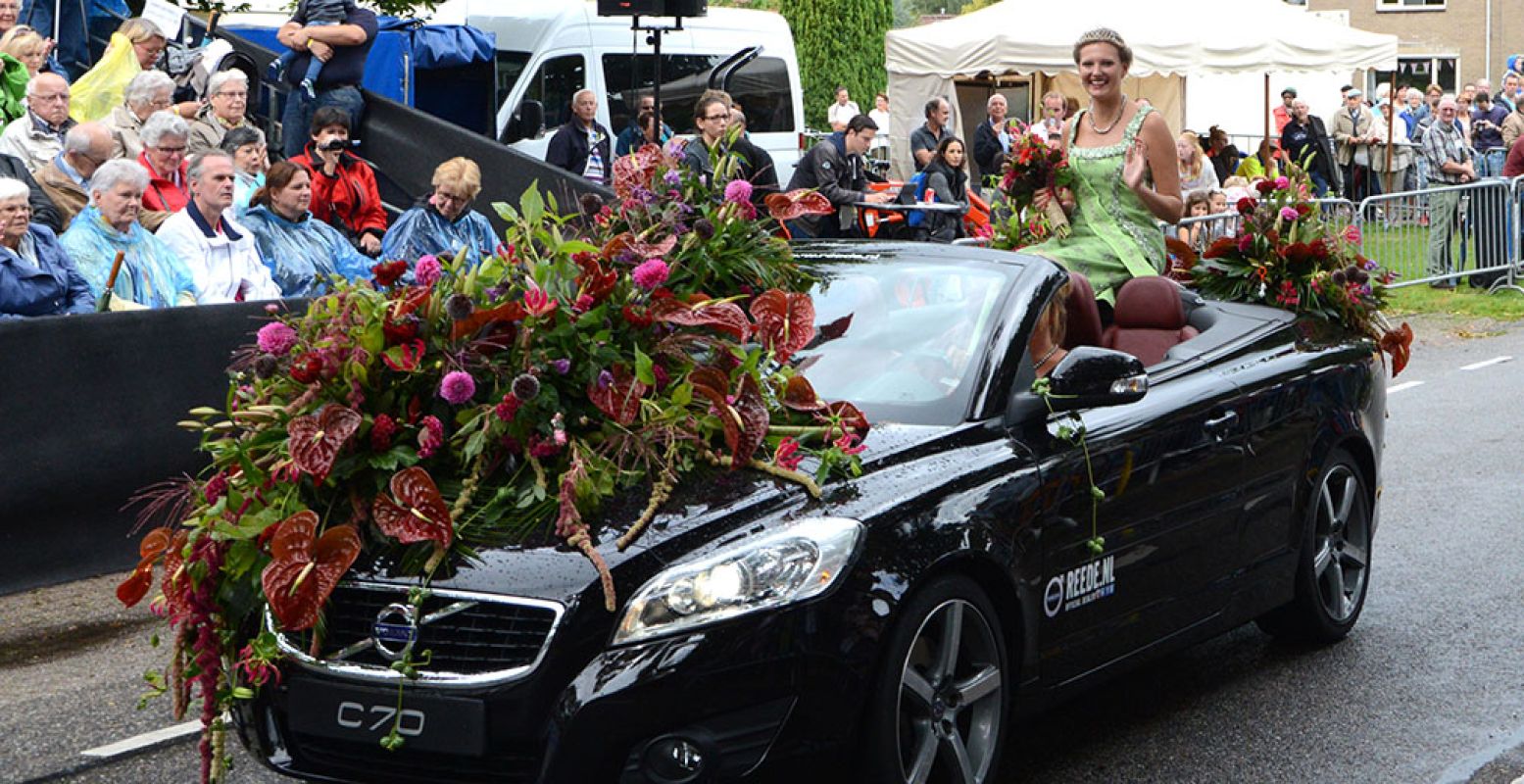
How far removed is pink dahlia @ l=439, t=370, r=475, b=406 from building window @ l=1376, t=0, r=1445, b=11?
6006cm

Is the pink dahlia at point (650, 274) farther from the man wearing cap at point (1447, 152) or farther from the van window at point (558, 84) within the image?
the man wearing cap at point (1447, 152)

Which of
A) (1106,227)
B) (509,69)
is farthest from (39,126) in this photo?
(509,69)

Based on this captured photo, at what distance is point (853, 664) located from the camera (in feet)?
14.2

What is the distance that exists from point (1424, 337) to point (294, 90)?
9.73m

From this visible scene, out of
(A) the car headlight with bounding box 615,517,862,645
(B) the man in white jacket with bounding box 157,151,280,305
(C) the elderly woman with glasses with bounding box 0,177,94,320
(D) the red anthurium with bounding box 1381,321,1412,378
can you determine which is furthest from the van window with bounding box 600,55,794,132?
(A) the car headlight with bounding box 615,517,862,645

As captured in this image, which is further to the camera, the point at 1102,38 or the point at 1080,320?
the point at 1102,38

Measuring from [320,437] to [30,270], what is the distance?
4.63m

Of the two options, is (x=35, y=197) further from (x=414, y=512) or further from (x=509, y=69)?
(x=509, y=69)

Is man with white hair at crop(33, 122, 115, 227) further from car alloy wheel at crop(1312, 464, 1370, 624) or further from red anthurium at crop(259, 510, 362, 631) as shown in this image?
car alloy wheel at crop(1312, 464, 1370, 624)

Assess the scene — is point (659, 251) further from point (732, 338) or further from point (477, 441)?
point (477, 441)

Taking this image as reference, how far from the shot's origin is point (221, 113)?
11.8m

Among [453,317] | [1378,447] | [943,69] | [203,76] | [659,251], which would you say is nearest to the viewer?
[453,317]

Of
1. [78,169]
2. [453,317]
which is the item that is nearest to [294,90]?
[78,169]

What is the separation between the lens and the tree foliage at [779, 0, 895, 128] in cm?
5281
